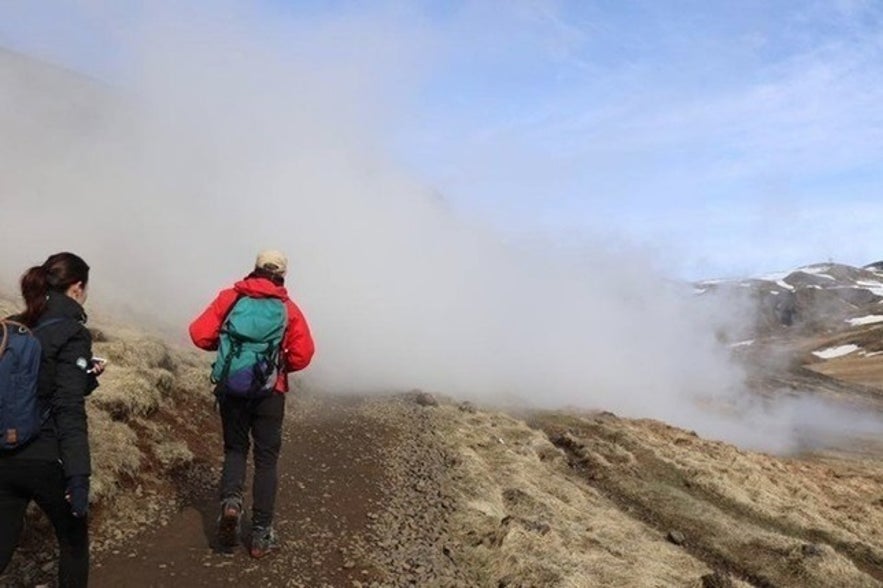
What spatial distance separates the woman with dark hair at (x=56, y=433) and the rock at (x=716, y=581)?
14470 mm

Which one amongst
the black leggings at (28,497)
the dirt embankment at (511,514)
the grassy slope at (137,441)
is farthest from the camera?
the dirt embankment at (511,514)

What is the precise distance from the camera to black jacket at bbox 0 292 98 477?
586 cm

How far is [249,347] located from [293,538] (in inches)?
163

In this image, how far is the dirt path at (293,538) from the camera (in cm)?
889

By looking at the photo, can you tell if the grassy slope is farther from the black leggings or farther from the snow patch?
the snow patch

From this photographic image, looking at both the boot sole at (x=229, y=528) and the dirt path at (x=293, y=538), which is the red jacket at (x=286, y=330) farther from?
the dirt path at (x=293, y=538)

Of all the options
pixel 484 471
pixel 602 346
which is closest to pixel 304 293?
pixel 602 346

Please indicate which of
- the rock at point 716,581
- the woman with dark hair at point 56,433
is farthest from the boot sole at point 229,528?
the rock at point 716,581

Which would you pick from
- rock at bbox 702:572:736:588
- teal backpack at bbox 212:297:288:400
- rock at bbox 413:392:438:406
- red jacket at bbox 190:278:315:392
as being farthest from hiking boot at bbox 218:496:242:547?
rock at bbox 413:392:438:406

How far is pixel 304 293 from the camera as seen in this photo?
67125mm

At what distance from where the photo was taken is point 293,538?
10.8 metres

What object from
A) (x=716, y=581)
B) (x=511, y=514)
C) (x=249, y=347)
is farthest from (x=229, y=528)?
(x=716, y=581)

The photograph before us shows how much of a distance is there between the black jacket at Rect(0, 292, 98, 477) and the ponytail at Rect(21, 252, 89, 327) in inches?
3.0

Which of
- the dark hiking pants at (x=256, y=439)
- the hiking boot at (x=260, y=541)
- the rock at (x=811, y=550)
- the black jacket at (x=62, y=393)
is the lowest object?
the rock at (x=811, y=550)
